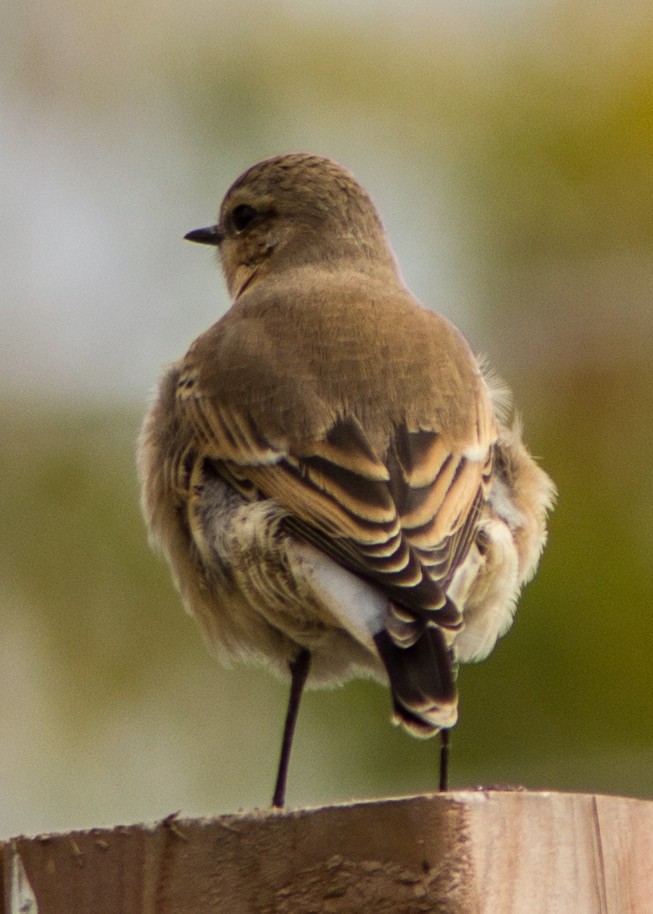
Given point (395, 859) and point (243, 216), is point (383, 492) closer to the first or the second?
point (395, 859)

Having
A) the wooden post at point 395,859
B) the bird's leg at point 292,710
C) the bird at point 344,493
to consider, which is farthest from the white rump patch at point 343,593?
the wooden post at point 395,859

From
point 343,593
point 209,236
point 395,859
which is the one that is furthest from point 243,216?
point 395,859

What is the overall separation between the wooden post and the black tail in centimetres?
87

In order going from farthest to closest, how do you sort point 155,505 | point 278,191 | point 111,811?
point 111,811 → point 278,191 → point 155,505

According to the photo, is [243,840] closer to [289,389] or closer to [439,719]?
[439,719]

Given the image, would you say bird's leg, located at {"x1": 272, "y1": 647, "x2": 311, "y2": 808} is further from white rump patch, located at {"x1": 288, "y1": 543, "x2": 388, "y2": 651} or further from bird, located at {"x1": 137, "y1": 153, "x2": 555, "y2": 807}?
white rump patch, located at {"x1": 288, "y1": 543, "x2": 388, "y2": 651}

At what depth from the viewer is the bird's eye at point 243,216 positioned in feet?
24.5

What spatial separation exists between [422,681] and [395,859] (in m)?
1.06

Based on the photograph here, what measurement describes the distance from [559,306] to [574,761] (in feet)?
6.65

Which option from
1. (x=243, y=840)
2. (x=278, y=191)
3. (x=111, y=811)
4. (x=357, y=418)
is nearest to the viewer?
(x=243, y=840)

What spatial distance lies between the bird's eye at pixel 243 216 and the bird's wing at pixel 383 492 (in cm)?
192

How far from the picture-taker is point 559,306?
771cm

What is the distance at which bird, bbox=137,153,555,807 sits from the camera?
4.80 meters

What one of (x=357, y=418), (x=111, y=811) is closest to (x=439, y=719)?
(x=357, y=418)
